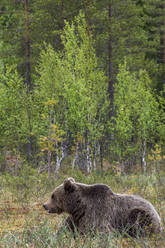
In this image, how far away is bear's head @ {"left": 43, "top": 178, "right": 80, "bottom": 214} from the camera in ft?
18.5

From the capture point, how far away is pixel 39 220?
20.0 feet

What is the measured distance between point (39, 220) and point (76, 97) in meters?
10.9

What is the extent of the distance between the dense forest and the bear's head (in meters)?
6.95

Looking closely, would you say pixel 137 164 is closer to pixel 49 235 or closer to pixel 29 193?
pixel 29 193

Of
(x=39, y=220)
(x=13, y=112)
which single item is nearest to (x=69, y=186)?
(x=39, y=220)

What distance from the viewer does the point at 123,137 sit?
18.3 m

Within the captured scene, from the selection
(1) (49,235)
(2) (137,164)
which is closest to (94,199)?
(1) (49,235)

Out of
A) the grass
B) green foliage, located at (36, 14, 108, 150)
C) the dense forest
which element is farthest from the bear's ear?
green foliage, located at (36, 14, 108, 150)

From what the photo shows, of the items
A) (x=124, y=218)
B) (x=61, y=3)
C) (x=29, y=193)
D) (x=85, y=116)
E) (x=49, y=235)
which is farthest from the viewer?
(x=61, y=3)

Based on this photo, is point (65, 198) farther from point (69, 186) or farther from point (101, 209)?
point (101, 209)

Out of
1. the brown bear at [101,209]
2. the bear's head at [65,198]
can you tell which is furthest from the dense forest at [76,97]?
the brown bear at [101,209]

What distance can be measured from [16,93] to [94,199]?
12288 mm

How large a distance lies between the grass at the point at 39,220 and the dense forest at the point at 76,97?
3.32 meters

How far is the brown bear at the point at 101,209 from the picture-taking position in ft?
17.7
